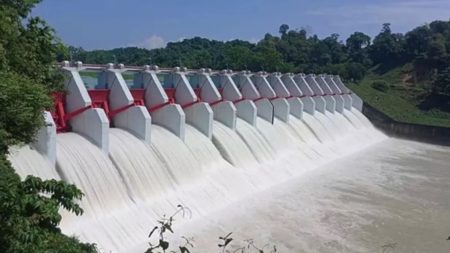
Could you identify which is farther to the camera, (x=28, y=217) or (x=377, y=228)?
(x=377, y=228)

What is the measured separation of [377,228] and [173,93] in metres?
8.42

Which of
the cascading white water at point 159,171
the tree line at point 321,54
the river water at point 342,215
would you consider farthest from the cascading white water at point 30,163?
the tree line at point 321,54

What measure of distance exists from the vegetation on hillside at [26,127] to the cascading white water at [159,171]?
6.57 ft

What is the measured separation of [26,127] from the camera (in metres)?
8.09

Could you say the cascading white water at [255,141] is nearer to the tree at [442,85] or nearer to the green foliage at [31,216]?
the green foliage at [31,216]

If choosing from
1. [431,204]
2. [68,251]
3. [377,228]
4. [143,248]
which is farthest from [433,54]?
[68,251]

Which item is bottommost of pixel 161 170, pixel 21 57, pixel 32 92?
pixel 161 170

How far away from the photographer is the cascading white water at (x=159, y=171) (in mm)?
10406

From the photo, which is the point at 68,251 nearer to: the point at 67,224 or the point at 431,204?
the point at 67,224

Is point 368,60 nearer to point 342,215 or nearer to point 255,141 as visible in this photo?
point 255,141

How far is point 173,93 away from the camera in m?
17.8

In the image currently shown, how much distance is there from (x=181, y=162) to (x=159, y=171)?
1094 millimetres

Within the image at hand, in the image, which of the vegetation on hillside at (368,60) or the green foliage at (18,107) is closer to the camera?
the green foliage at (18,107)

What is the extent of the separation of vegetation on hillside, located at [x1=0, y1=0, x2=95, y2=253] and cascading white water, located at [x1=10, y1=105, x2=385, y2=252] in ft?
6.57
